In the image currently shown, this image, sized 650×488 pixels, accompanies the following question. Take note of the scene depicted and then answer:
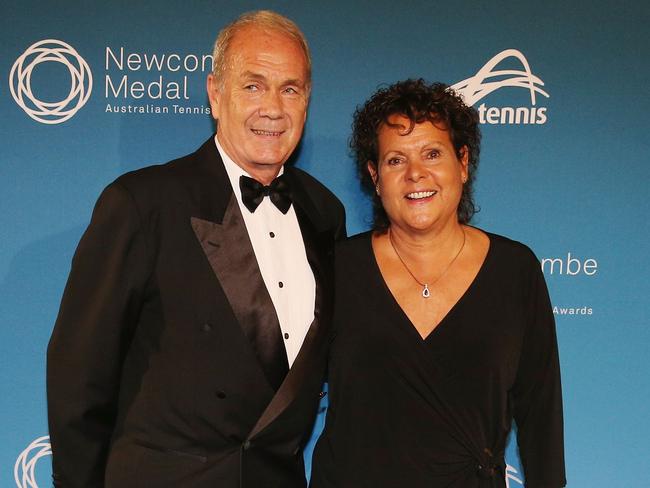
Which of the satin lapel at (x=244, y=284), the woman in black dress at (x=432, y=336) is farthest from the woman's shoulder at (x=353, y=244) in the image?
the satin lapel at (x=244, y=284)

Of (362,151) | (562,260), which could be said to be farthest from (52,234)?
(562,260)

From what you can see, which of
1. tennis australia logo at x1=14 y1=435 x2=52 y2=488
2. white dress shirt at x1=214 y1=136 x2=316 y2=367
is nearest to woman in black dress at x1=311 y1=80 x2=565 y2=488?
white dress shirt at x1=214 y1=136 x2=316 y2=367

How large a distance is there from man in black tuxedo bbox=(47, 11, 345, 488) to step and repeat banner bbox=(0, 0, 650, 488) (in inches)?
27.2

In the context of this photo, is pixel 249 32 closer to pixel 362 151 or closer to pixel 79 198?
pixel 362 151

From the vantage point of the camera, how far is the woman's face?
1864mm

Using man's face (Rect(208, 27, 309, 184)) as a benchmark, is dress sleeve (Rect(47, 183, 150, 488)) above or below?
below

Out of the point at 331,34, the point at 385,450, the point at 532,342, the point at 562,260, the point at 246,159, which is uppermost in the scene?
the point at 331,34

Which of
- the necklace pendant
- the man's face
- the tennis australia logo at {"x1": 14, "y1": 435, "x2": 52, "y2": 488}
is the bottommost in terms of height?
the tennis australia logo at {"x1": 14, "y1": 435, "x2": 52, "y2": 488}

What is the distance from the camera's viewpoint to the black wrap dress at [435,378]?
1827 mm

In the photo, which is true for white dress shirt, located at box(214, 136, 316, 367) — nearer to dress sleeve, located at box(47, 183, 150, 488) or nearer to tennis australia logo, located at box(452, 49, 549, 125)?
dress sleeve, located at box(47, 183, 150, 488)

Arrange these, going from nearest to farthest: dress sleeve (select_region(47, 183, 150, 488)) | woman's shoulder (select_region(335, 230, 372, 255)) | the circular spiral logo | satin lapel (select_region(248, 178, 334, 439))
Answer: dress sleeve (select_region(47, 183, 150, 488)) → satin lapel (select_region(248, 178, 334, 439)) → woman's shoulder (select_region(335, 230, 372, 255)) → the circular spiral logo

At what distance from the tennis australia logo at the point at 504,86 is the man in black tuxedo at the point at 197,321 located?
893 mm

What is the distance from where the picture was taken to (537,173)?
2494 millimetres

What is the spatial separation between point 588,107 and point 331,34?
1.00 m
